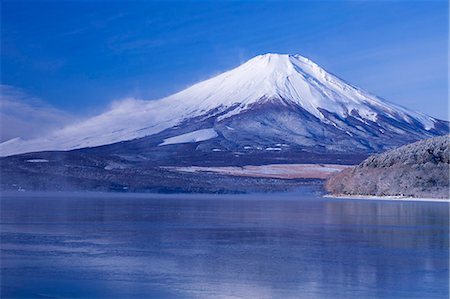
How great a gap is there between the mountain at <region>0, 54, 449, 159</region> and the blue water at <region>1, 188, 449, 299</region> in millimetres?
62788

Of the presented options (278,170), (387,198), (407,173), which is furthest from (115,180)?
Result: (407,173)

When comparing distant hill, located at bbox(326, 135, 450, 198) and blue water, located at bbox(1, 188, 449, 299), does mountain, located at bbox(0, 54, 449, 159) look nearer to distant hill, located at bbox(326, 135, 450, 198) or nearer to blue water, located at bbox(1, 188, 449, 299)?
distant hill, located at bbox(326, 135, 450, 198)

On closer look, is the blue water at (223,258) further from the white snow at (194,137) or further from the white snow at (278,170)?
the white snow at (194,137)

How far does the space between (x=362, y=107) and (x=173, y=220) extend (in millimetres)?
92449

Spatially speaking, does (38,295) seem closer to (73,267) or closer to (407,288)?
(73,267)

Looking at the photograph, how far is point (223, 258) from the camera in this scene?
1642cm

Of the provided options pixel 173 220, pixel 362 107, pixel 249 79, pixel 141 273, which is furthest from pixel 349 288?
pixel 249 79

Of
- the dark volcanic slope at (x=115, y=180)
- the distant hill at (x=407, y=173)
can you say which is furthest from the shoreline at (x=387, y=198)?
the dark volcanic slope at (x=115, y=180)

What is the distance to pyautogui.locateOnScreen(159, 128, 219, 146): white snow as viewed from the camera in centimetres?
9888

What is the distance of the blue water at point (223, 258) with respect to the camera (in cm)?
1292

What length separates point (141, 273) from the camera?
14375 mm

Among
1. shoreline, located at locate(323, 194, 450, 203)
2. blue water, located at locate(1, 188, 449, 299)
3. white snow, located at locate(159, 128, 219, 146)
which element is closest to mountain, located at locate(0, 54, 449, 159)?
white snow, located at locate(159, 128, 219, 146)

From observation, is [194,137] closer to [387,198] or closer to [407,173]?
[387,198]

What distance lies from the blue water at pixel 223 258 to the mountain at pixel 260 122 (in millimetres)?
62788
